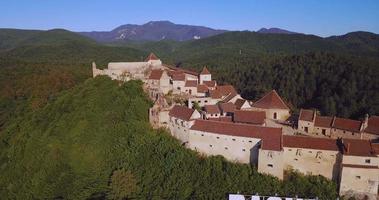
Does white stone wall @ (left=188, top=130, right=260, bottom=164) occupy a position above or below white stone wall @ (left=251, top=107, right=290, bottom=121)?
below

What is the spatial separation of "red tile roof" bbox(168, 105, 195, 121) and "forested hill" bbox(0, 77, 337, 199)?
9.44 ft

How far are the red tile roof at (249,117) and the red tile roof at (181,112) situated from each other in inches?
220

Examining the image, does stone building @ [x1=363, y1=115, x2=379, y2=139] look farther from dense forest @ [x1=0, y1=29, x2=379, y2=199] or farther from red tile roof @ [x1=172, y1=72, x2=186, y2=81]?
red tile roof @ [x1=172, y1=72, x2=186, y2=81]

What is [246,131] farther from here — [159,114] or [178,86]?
[178,86]

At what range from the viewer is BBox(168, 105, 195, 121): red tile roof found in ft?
148

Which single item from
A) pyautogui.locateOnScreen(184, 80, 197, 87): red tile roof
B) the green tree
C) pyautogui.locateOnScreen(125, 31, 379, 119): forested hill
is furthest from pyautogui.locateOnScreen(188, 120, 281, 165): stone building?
pyautogui.locateOnScreen(125, 31, 379, 119): forested hill

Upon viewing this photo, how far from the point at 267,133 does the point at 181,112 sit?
1175 cm

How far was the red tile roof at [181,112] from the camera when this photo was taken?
148 feet

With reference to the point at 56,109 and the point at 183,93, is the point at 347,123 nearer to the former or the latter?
the point at 183,93

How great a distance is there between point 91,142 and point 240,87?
4443 centimetres

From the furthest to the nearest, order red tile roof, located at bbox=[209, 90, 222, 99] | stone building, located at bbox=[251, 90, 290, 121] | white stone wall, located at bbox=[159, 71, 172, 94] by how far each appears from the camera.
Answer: white stone wall, located at bbox=[159, 71, 172, 94] < red tile roof, located at bbox=[209, 90, 222, 99] < stone building, located at bbox=[251, 90, 290, 121]

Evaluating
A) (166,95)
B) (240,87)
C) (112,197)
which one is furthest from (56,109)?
(240,87)

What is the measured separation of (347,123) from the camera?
45438 mm

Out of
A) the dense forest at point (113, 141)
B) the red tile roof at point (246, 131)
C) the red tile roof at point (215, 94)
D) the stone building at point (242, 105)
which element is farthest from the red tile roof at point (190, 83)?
the red tile roof at point (246, 131)
